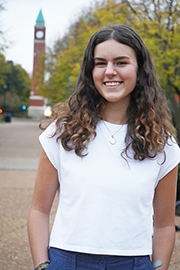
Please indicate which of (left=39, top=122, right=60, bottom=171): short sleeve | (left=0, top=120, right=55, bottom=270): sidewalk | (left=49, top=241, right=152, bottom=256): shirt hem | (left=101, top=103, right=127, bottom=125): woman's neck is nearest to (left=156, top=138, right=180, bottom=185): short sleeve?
(left=101, top=103, right=127, bottom=125): woman's neck

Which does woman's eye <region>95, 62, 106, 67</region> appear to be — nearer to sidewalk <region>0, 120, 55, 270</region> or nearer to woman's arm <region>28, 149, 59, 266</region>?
woman's arm <region>28, 149, 59, 266</region>

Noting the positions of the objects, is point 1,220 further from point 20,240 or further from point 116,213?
point 116,213

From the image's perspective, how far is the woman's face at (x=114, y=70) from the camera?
5.56 ft

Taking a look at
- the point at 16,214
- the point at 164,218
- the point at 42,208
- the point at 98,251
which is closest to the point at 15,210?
the point at 16,214

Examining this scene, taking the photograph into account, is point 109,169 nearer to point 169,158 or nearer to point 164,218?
point 169,158

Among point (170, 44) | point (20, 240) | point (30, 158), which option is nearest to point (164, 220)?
point (20, 240)

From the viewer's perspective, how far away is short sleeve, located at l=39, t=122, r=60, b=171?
Result: 5.46 feet

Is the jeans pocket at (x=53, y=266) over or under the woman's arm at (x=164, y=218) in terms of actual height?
under

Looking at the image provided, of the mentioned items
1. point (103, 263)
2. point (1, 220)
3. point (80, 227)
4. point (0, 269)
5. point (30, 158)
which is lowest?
point (30, 158)

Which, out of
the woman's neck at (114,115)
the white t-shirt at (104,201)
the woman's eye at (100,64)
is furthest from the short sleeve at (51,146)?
the woman's eye at (100,64)

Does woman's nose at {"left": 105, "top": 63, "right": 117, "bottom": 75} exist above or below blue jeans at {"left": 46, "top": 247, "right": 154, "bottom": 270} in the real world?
above

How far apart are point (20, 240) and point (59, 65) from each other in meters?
22.0

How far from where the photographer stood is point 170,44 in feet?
43.6

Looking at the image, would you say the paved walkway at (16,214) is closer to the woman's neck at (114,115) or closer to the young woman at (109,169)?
the young woman at (109,169)
